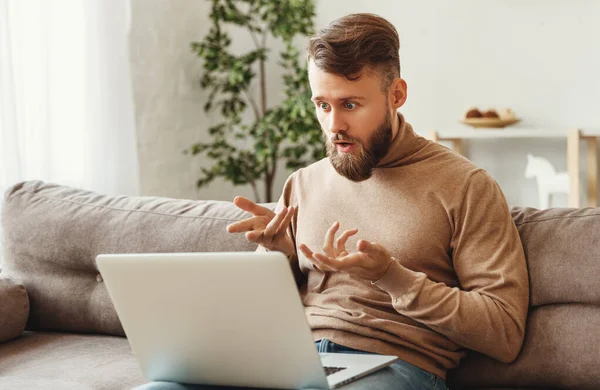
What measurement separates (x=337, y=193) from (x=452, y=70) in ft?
8.42

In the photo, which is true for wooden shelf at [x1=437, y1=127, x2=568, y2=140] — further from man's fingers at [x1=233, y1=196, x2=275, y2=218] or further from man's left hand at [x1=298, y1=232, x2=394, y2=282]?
man's left hand at [x1=298, y1=232, x2=394, y2=282]

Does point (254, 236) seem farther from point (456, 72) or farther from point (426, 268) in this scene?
point (456, 72)

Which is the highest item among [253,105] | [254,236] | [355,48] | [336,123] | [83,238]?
[355,48]

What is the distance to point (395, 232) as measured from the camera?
5.24ft

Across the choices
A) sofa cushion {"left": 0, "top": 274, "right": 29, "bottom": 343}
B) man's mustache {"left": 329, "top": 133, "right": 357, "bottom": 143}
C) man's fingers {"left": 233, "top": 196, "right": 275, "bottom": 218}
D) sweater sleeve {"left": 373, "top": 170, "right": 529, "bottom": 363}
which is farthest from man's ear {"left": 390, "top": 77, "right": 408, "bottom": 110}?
sofa cushion {"left": 0, "top": 274, "right": 29, "bottom": 343}

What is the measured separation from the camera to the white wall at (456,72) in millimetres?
3758

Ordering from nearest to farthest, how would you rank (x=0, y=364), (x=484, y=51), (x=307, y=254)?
(x=307, y=254), (x=0, y=364), (x=484, y=51)

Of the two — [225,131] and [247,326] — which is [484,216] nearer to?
[247,326]

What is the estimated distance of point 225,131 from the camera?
13.8ft

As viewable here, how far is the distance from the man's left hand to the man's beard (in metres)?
0.28

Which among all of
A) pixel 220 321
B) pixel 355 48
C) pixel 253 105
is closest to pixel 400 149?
pixel 355 48

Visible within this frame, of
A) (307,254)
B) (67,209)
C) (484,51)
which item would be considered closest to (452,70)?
(484,51)

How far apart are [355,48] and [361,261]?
44 centimetres

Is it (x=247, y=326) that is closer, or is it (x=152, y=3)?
(x=247, y=326)
